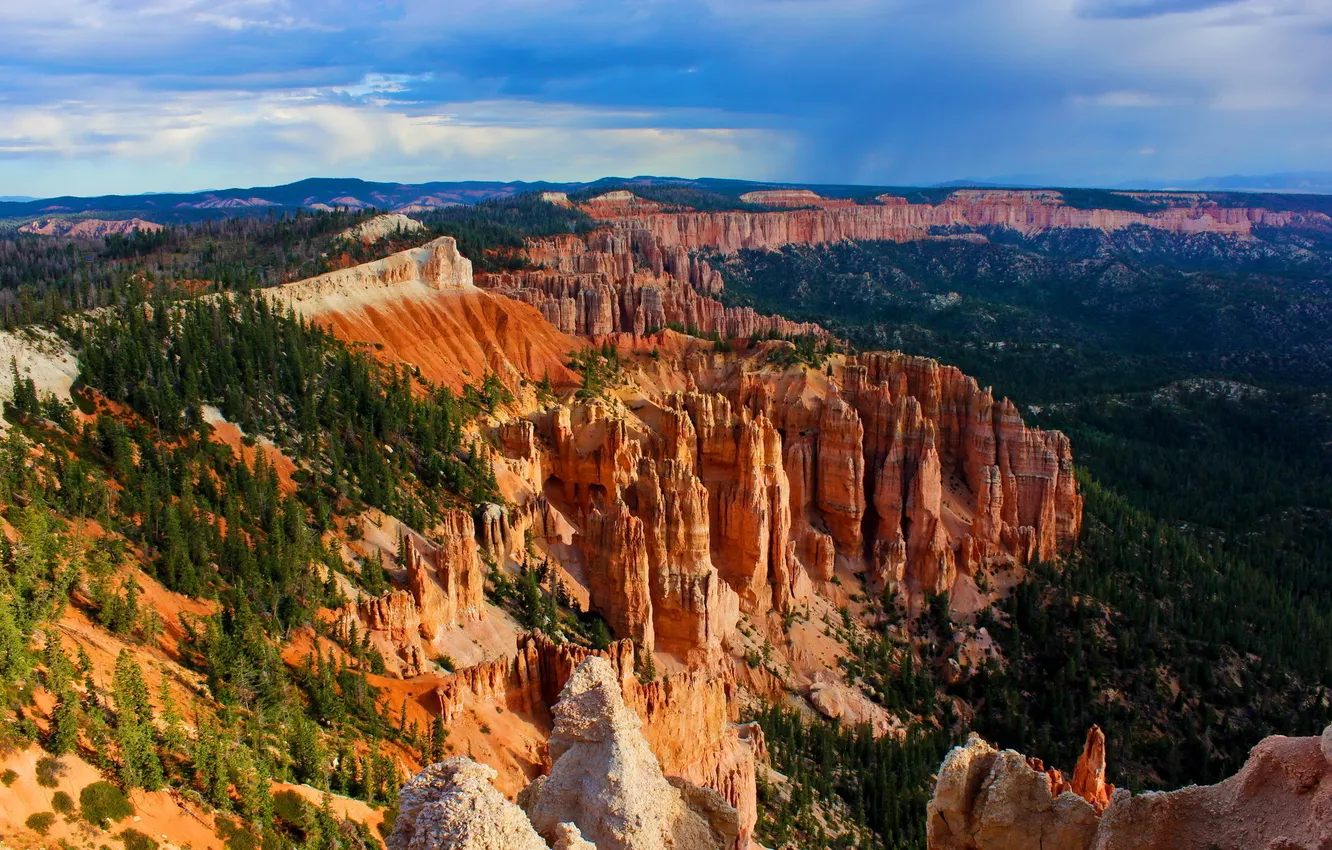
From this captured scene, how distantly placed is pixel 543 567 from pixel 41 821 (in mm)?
27471

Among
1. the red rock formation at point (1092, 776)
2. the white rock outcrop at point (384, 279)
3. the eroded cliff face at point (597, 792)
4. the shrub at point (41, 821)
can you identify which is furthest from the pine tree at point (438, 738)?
the white rock outcrop at point (384, 279)

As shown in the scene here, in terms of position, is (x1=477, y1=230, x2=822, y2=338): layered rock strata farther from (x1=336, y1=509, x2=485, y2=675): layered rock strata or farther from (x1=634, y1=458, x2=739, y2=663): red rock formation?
(x1=336, y1=509, x2=485, y2=675): layered rock strata

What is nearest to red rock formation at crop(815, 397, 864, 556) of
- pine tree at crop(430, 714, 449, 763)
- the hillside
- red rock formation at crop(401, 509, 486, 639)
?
the hillside

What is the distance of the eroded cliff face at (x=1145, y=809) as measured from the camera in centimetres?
1390

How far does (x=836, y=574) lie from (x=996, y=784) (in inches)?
1440

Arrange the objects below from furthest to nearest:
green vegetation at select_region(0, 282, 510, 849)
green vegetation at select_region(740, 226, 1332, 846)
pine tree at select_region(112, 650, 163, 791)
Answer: green vegetation at select_region(740, 226, 1332, 846) → green vegetation at select_region(0, 282, 510, 849) → pine tree at select_region(112, 650, 163, 791)

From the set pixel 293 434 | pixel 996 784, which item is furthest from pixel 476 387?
pixel 996 784

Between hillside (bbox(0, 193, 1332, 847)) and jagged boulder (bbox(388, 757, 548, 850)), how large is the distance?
333 millimetres

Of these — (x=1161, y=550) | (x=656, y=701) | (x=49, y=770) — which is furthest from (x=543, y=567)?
(x=1161, y=550)

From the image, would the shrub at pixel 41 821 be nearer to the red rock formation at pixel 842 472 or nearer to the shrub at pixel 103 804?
the shrub at pixel 103 804

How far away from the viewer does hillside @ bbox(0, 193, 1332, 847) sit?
2194 centimetres

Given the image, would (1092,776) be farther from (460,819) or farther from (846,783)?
(460,819)

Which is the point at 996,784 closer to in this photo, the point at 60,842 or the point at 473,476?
the point at 60,842

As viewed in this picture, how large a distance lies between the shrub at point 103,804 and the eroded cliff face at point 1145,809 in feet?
51.3
